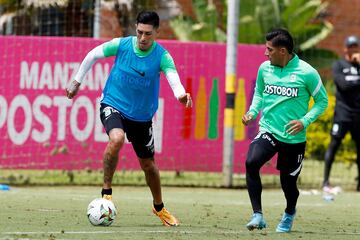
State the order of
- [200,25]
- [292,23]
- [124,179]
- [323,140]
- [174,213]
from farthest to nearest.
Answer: [292,23]
[200,25]
[323,140]
[124,179]
[174,213]

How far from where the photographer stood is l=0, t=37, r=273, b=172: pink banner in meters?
17.0

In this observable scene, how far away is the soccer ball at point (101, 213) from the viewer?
35.2ft


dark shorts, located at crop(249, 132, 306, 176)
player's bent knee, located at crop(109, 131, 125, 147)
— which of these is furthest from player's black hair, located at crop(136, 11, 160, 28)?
dark shorts, located at crop(249, 132, 306, 176)

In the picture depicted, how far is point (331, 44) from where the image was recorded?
28.2 m

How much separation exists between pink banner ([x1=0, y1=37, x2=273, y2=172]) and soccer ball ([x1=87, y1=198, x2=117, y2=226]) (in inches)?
251

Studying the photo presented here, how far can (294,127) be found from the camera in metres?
10.6

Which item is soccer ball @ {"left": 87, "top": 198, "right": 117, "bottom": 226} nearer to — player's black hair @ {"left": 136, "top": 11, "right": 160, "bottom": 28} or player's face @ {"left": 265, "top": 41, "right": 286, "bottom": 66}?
player's black hair @ {"left": 136, "top": 11, "right": 160, "bottom": 28}

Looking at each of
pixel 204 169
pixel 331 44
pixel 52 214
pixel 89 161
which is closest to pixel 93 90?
pixel 89 161

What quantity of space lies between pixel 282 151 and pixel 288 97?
529 millimetres

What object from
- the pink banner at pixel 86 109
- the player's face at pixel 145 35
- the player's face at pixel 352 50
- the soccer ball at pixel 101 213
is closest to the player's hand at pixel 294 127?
the player's face at pixel 145 35

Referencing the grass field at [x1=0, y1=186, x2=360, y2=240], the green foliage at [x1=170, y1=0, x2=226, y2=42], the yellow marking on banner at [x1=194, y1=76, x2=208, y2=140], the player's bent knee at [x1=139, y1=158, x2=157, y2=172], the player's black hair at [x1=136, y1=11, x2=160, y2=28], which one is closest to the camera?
the grass field at [x1=0, y1=186, x2=360, y2=240]

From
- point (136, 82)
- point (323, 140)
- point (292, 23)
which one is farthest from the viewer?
point (292, 23)

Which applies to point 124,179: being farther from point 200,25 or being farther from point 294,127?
point 200,25

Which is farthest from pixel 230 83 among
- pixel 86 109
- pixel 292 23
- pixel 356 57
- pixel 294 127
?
pixel 292 23
